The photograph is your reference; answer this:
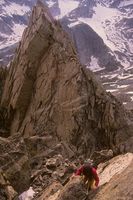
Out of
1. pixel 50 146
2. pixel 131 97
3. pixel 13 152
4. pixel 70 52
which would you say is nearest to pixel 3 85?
pixel 70 52

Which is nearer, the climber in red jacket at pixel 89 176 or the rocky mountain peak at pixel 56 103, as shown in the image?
the climber in red jacket at pixel 89 176

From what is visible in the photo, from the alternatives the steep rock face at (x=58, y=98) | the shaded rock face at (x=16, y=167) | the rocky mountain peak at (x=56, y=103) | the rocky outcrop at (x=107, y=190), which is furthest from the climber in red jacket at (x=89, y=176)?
the steep rock face at (x=58, y=98)

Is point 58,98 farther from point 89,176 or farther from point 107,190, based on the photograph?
point 107,190

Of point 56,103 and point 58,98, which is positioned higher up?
point 58,98

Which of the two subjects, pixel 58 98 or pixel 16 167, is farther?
pixel 58 98

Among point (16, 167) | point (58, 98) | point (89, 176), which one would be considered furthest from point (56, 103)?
point (89, 176)

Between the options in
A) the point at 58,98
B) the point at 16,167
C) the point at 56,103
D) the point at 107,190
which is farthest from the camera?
the point at 58,98

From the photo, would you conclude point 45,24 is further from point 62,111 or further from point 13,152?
point 13,152

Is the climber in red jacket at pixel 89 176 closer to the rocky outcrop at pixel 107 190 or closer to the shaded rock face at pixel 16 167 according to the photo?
the rocky outcrop at pixel 107 190
